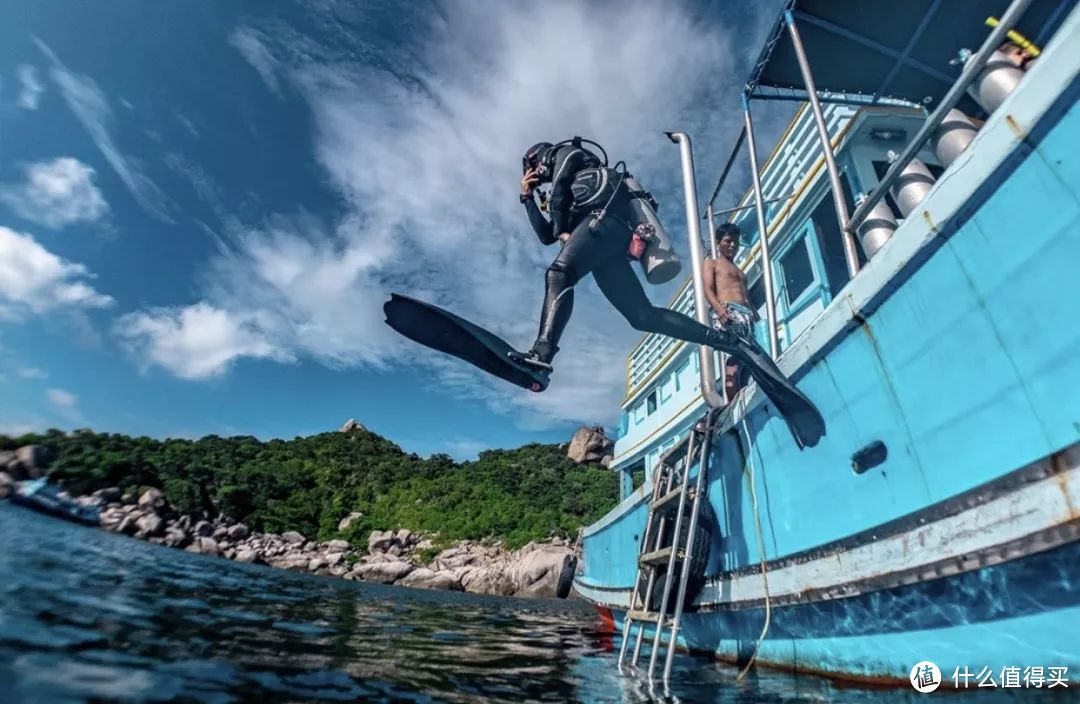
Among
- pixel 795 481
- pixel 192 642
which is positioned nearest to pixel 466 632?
pixel 192 642

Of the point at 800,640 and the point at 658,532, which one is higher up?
the point at 658,532

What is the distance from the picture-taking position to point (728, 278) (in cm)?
541

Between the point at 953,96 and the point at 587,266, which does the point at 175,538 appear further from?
the point at 953,96

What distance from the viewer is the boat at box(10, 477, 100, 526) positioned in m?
28.0

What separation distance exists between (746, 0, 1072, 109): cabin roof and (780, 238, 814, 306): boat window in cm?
172

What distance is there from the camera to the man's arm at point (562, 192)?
3.60 meters

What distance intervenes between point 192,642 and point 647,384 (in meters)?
8.02

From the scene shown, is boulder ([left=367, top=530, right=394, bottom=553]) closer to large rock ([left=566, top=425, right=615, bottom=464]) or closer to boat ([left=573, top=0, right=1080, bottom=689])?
large rock ([left=566, top=425, right=615, bottom=464])

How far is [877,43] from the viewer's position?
5129 mm

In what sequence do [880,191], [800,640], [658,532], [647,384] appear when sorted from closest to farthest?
1. [880,191]
2. [800,640]
3. [658,532]
4. [647,384]

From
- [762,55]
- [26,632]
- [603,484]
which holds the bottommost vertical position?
[26,632]

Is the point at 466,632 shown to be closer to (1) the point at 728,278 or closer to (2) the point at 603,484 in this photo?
(1) the point at 728,278

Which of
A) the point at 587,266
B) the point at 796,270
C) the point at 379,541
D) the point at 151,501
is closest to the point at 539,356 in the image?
the point at 587,266
